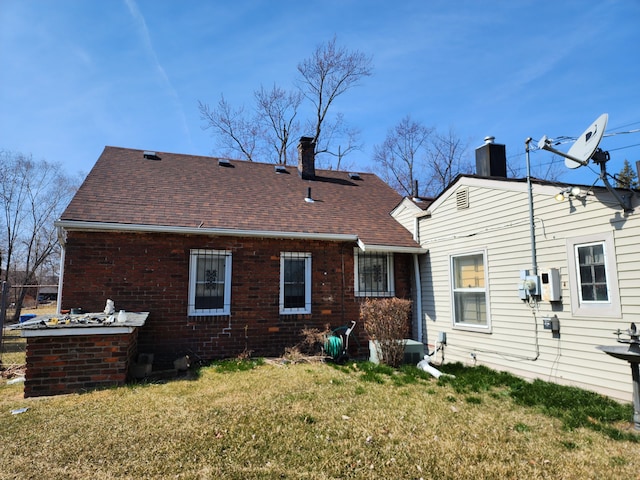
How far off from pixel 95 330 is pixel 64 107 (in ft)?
25.3

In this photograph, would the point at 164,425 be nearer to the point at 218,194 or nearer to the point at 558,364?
the point at 558,364

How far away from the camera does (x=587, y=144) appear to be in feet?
18.2

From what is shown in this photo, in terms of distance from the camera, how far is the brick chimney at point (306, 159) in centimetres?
1278

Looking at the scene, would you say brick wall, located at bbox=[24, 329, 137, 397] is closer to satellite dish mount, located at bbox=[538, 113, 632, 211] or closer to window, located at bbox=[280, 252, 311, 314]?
window, located at bbox=[280, 252, 311, 314]

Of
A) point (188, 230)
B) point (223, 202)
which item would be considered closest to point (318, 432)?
point (188, 230)

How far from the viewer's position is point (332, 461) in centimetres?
347

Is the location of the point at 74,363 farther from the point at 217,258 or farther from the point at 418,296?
the point at 418,296

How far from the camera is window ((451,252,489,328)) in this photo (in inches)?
301

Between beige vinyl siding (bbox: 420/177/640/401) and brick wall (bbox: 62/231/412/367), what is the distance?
2356 mm

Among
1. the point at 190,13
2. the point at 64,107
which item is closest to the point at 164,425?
the point at 190,13

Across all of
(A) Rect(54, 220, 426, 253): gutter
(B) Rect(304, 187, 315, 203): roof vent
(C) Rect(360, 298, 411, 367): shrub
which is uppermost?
(B) Rect(304, 187, 315, 203): roof vent

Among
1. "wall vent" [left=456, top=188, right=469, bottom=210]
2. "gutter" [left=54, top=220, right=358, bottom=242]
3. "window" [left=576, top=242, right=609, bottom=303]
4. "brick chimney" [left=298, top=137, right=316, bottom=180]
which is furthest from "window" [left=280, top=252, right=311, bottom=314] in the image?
"window" [left=576, top=242, right=609, bottom=303]

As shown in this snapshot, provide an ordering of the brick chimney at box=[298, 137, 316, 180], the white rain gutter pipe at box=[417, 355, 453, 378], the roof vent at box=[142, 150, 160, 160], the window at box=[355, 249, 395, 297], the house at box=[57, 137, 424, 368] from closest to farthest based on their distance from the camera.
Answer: the white rain gutter pipe at box=[417, 355, 453, 378], the house at box=[57, 137, 424, 368], the window at box=[355, 249, 395, 297], the roof vent at box=[142, 150, 160, 160], the brick chimney at box=[298, 137, 316, 180]

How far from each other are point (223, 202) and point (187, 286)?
259 cm
